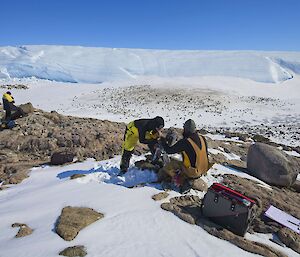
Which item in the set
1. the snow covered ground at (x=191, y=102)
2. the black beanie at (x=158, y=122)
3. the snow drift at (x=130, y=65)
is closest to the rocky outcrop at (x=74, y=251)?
the black beanie at (x=158, y=122)

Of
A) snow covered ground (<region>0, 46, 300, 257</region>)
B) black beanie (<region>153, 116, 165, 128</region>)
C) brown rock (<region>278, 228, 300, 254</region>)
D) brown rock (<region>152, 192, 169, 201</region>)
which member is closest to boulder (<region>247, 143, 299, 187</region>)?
snow covered ground (<region>0, 46, 300, 257</region>)

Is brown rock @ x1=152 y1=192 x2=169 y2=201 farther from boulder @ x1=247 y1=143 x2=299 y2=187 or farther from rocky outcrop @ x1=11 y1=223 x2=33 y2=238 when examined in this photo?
boulder @ x1=247 y1=143 x2=299 y2=187

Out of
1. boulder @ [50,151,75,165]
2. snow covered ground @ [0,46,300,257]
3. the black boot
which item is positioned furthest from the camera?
boulder @ [50,151,75,165]

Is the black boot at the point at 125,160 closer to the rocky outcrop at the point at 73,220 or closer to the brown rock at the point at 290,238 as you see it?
the rocky outcrop at the point at 73,220

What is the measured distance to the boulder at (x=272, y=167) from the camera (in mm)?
8930

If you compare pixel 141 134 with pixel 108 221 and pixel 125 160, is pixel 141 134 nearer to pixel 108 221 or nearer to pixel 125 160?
pixel 125 160

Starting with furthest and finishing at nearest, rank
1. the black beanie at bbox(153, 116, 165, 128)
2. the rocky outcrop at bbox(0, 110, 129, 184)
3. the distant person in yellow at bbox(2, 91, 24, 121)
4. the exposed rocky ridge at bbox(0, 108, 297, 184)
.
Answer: the distant person in yellow at bbox(2, 91, 24, 121), the rocky outcrop at bbox(0, 110, 129, 184), the exposed rocky ridge at bbox(0, 108, 297, 184), the black beanie at bbox(153, 116, 165, 128)

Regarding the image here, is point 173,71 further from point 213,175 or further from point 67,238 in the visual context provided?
point 67,238

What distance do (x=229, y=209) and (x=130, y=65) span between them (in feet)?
167

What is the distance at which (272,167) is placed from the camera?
9031 millimetres

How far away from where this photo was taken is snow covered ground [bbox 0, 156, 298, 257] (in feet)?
16.5

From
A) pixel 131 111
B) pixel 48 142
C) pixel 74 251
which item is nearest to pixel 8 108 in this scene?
pixel 48 142

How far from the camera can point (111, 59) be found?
188 feet

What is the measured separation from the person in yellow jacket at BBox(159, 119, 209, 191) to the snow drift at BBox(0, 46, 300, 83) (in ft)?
139
